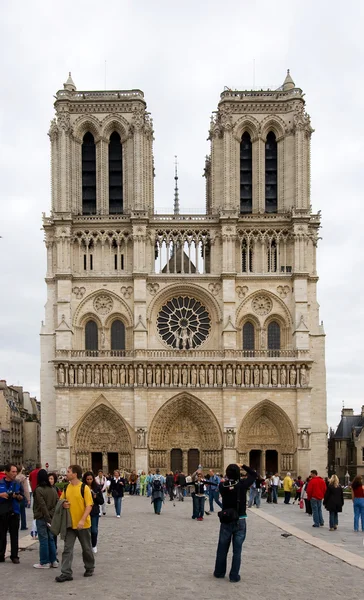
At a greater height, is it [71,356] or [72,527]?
[71,356]

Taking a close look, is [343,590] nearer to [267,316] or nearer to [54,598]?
[54,598]

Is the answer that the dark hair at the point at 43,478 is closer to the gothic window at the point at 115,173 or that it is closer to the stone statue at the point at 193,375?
the stone statue at the point at 193,375

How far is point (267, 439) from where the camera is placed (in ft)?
165

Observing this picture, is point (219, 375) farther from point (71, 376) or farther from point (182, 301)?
point (71, 376)

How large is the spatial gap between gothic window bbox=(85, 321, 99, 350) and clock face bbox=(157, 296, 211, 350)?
12.3 ft

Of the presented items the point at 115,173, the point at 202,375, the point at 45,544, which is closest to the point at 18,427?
the point at 202,375

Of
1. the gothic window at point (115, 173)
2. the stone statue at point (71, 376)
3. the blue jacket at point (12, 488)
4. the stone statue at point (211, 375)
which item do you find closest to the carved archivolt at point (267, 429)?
the stone statue at point (211, 375)

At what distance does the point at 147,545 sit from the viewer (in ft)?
57.1

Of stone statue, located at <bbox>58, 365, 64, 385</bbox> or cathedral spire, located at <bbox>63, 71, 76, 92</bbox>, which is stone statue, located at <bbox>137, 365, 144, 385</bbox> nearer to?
stone statue, located at <bbox>58, 365, 64, 385</bbox>

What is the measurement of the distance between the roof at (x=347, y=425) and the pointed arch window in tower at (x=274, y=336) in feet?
49.4

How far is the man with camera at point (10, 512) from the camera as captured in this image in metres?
14.4

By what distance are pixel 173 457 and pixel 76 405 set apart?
6.55 metres

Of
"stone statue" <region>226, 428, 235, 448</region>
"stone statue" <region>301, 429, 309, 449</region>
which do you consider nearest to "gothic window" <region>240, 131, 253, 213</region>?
"stone statue" <region>226, 428, 235, 448</region>

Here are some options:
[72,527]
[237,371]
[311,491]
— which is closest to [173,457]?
[237,371]
